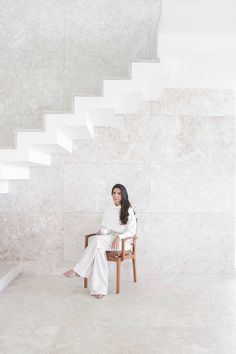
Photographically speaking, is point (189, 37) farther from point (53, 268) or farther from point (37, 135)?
point (53, 268)

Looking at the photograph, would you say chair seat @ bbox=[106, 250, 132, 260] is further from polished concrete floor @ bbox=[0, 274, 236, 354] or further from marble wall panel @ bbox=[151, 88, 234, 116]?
marble wall panel @ bbox=[151, 88, 234, 116]

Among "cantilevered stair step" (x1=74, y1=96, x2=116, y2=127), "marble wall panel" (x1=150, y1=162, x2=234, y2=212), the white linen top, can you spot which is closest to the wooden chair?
the white linen top

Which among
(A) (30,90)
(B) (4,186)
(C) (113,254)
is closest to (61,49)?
(A) (30,90)

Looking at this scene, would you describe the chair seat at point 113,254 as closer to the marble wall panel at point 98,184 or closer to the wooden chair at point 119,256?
the wooden chair at point 119,256

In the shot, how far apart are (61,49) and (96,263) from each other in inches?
128

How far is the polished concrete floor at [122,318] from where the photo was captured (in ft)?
11.1

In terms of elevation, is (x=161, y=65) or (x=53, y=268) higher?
(x=161, y=65)

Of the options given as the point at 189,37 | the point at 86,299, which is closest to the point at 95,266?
the point at 86,299

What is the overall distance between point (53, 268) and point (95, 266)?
1.24 metres

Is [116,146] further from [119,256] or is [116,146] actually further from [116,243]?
[119,256]

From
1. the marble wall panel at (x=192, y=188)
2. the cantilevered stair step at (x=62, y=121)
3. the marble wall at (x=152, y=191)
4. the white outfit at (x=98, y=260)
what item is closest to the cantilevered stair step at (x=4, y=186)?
the marble wall at (x=152, y=191)

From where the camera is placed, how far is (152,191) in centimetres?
609

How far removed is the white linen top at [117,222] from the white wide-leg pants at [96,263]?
272 mm

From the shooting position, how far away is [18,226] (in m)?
6.04
